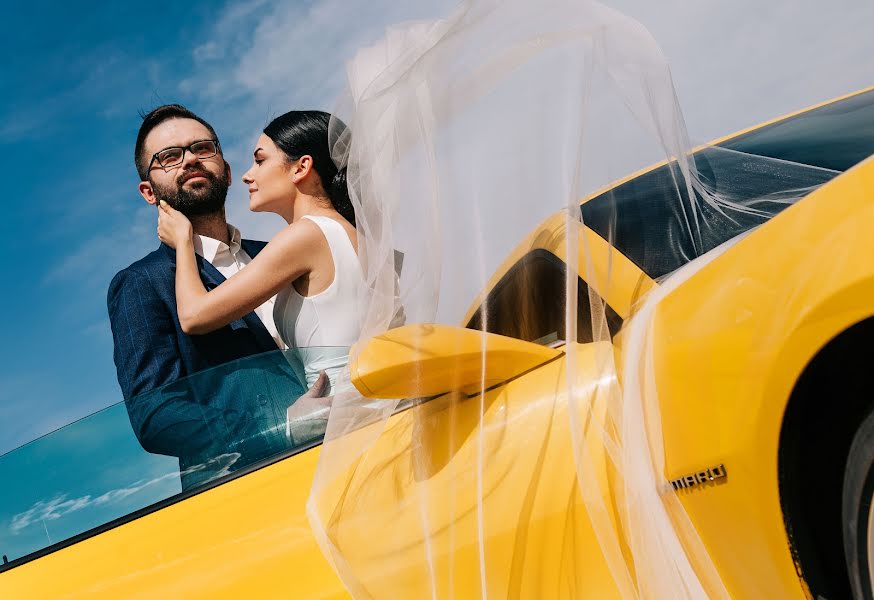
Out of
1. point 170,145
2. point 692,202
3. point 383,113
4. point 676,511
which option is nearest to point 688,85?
point 692,202

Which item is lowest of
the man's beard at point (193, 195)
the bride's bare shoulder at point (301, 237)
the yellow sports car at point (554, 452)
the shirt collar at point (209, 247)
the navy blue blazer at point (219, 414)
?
the yellow sports car at point (554, 452)

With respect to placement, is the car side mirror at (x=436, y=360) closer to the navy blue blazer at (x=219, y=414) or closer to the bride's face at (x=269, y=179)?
the navy blue blazer at (x=219, y=414)

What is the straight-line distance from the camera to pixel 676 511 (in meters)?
1.15

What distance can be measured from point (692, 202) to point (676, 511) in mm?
719

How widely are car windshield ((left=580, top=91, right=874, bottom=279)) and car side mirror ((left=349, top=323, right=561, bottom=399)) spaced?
0.98 feet

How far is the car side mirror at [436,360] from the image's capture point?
1232mm

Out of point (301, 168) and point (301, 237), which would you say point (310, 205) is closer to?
point (301, 168)

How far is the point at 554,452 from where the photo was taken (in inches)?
50.1

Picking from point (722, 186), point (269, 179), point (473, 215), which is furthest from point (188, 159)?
point (722, 186)

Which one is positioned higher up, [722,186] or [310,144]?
[310,144]

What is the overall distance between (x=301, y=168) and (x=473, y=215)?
3.32ft

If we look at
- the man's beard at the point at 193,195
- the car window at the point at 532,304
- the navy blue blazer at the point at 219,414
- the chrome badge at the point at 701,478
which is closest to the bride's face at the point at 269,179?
the man's beard at the point at 193,195

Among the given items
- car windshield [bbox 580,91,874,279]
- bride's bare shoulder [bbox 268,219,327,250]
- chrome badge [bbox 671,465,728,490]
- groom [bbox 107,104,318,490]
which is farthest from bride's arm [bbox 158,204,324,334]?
chrome badge [bbox 671,465,728,490]

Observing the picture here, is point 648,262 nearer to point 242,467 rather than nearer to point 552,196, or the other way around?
point 552,196
